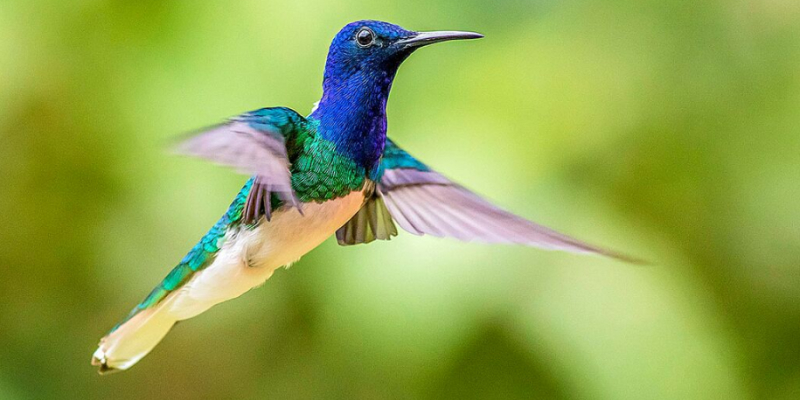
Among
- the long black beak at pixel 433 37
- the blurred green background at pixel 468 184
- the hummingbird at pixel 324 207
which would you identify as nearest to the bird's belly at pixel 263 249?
the hummingbird at pixel 324 207

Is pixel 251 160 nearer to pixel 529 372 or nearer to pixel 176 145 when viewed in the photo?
pixel 176 145

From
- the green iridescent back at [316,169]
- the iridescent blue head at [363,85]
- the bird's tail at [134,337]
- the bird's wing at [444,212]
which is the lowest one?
the bird's tail at [134,337]

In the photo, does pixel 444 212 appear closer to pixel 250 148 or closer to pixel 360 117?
pixel 360 117

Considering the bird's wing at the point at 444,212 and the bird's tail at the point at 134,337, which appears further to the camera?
the bird's tail at the point at 134,337

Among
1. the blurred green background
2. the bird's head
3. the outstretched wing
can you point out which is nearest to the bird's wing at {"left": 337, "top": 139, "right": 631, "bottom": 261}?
the outstretched wing

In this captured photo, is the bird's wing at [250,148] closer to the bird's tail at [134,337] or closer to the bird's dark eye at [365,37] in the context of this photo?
the bird's dark eye at [365,37]

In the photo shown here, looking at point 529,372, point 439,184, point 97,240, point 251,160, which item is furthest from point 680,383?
point 251,160

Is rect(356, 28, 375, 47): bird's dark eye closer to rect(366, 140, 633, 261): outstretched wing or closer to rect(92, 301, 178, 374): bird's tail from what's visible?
rect(366, 140, 633, 261): outstretched wing
